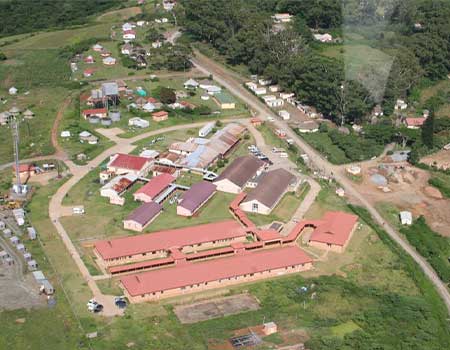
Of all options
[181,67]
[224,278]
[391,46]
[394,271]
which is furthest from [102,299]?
[391,46]

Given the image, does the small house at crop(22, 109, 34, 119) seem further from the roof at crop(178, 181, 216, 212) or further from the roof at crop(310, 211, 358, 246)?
the roof at crop(310, 211, 358, 246)

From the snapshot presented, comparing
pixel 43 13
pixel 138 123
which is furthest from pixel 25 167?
pixel 43 13

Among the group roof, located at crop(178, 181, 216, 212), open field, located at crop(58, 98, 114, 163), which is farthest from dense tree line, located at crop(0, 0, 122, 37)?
roof, located at crop(178, 181, 216, 212)

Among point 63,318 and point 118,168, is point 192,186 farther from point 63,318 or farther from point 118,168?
point 63,318

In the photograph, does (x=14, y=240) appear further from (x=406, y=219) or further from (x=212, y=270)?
(x=406, y=219)

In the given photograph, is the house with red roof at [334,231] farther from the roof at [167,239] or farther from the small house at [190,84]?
the small house at [190,84]

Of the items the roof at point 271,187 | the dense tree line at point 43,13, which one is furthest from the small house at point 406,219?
the dense tree line at point 43,13
